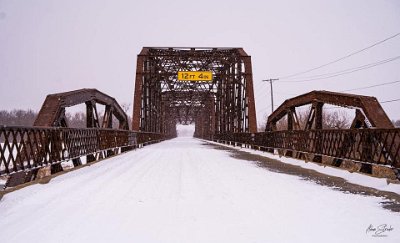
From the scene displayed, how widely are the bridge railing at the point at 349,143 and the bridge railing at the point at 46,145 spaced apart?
7.55 m

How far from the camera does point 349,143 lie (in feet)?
31.4

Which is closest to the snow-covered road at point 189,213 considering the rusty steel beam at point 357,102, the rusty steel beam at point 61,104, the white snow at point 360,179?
the white snow at point 360,179

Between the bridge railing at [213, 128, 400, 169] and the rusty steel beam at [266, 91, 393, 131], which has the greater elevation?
the rusty steel beam at [266, 91, 393, 131]

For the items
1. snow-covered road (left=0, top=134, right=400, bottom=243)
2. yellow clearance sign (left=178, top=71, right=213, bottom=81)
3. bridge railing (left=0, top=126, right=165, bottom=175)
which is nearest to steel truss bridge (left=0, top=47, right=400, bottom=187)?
bridge railing (left=0, top=126, right=165, bottom=175)

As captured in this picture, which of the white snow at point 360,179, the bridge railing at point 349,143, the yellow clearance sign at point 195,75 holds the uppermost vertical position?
the yellow clearance sign at point 195,75

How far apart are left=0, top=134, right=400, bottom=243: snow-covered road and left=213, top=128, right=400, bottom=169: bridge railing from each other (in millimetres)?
1992

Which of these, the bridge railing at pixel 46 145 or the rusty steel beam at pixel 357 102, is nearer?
the bridge railing at pixel 46 145

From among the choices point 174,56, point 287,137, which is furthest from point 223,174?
point 174,56

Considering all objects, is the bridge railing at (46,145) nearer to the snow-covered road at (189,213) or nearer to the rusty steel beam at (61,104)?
the rusty steel beam at (61,104)

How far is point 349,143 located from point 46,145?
7.78 meters

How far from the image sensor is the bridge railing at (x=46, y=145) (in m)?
6.48

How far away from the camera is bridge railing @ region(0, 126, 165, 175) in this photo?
6484 mm

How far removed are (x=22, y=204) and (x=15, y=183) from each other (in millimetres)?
2301

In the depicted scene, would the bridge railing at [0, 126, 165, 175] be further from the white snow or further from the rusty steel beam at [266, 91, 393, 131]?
the rusty steel beam at [266, 91, 393, 131]
